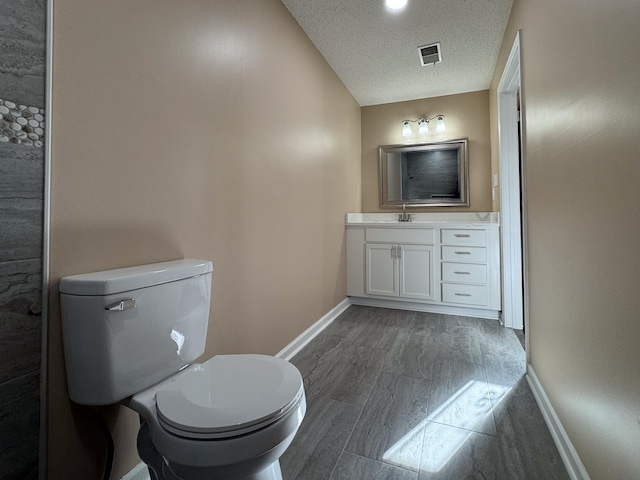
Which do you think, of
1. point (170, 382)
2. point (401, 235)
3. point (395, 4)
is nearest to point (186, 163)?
point (170, 382)

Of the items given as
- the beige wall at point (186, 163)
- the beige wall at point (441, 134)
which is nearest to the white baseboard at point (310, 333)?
the beige wall at point (186, 163)

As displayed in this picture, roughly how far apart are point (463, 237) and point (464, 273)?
324 mm

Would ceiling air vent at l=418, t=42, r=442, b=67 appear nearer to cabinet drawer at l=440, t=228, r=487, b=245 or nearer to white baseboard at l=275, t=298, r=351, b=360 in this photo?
cabinet drawer at l=440, t=228, r=487, b=245

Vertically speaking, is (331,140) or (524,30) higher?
(524,30)

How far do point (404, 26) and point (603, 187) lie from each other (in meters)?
1.90

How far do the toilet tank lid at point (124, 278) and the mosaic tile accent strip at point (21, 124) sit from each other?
0.35 meters

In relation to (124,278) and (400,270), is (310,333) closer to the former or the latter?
(400,270)

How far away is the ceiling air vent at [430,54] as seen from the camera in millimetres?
2453

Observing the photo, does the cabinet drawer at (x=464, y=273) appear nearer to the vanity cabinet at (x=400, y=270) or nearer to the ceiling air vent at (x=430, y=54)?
the vanity cabinet at (x=400, y=270)

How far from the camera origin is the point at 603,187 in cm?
89

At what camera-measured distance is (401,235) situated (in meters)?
3.01

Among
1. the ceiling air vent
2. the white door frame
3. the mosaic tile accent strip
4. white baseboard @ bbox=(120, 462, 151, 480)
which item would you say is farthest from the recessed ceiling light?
white baseboard @ bbox=(120, 462, 151, 480)

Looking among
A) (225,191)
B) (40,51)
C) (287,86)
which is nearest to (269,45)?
(287,86)

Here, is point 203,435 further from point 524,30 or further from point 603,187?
point 524,30
